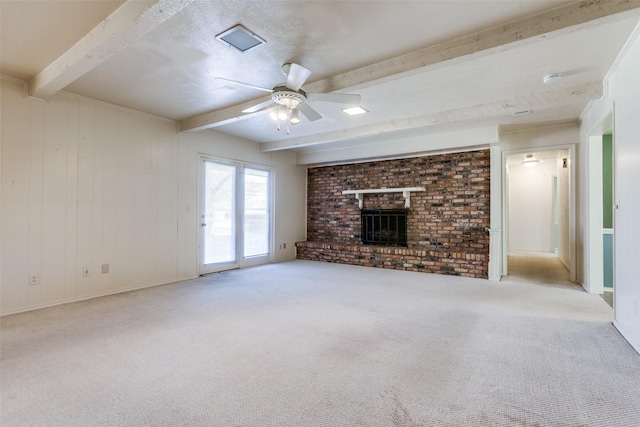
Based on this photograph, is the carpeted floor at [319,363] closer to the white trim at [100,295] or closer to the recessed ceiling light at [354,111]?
the white trim at [100,295]

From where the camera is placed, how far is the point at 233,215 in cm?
601

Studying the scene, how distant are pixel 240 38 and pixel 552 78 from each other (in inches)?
122

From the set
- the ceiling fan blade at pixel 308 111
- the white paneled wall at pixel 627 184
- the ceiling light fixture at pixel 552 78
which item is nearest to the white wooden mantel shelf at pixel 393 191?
the ceiling light fixture at pixel 552 78

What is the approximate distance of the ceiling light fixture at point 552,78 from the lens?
3227 millimetres

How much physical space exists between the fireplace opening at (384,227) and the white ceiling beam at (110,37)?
526 cm

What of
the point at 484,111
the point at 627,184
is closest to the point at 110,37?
the point at 484,111

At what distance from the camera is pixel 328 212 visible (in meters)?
7.55

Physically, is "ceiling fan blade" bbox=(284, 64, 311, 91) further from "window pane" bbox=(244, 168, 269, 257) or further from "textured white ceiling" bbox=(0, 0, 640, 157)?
"window pane" bbox=(244, 168, 269, 257)

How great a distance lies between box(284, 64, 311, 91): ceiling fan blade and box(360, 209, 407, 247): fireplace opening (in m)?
4.18

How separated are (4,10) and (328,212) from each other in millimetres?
6002

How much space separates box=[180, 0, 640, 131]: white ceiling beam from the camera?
2.08 m

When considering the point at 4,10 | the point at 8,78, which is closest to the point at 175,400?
the point at 4,10

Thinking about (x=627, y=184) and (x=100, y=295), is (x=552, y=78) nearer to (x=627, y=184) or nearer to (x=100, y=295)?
(x=627, y=184)

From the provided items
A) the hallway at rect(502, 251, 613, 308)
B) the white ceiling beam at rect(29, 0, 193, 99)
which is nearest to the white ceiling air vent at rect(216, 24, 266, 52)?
the white ceiling beam at rect(29, 0, 193, 99)
